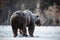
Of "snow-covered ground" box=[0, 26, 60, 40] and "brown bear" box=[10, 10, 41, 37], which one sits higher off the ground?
"brown bear" box=[10, 10, 41, 37]

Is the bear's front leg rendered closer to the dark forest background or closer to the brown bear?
the brown bear

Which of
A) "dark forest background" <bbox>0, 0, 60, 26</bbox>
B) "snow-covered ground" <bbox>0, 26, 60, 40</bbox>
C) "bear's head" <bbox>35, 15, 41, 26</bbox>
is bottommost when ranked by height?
"snow-covered ground" <bbox>0, 26, 60, 40</bbox>

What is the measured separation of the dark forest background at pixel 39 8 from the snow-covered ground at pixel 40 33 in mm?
58

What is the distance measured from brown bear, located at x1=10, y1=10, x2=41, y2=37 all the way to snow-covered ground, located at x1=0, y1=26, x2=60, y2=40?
4 centimetres

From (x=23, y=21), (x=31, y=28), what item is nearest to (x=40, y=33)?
(x=31, y=28)

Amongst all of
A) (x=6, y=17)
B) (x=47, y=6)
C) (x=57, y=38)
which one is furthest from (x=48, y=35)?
(x=6, y=17)

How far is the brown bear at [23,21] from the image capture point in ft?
7.86

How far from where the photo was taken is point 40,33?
95.3 inches

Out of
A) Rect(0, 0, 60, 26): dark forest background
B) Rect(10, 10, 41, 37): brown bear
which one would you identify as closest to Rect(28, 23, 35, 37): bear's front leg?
Rect(10, 10, 41, 37): brown bear

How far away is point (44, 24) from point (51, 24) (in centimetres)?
7

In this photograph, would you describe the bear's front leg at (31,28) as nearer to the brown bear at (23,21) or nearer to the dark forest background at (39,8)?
the brown bear at (23,21)

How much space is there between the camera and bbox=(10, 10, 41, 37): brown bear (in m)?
2.40

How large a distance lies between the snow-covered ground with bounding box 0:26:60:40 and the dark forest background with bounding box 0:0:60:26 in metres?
0.06

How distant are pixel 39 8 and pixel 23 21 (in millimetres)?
224
